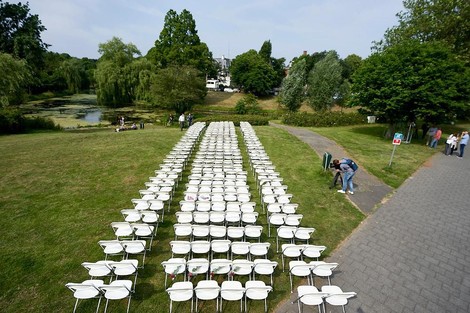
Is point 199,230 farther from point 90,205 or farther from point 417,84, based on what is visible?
point 417,84

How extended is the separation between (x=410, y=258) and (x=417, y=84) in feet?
56.4

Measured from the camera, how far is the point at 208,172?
10766 millimetres

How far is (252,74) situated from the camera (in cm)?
6303

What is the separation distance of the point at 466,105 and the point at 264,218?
68.2 feet

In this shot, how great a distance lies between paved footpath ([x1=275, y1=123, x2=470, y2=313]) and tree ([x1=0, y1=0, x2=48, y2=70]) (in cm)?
5302

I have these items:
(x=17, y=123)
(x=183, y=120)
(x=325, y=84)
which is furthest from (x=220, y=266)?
(x=325, y=84)

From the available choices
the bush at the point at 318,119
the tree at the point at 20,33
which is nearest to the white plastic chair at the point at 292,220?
the bush at the point at 318,119

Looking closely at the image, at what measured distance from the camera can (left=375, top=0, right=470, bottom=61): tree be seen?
84.0 ft

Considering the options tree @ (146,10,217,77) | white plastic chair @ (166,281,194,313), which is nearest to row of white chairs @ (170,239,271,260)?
white plastic chair @ (166,281,194,313)

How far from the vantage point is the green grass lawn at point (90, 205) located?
5.52 metres

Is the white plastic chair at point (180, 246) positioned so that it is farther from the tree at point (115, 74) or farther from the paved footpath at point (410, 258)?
the tree at point (115, 74)

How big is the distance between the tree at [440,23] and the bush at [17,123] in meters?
39.7

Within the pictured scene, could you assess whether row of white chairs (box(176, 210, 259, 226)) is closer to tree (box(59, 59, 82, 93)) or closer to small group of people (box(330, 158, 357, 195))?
small group of people (box(330, 158, 357, 195))

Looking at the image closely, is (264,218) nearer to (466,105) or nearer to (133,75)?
(466,105)
